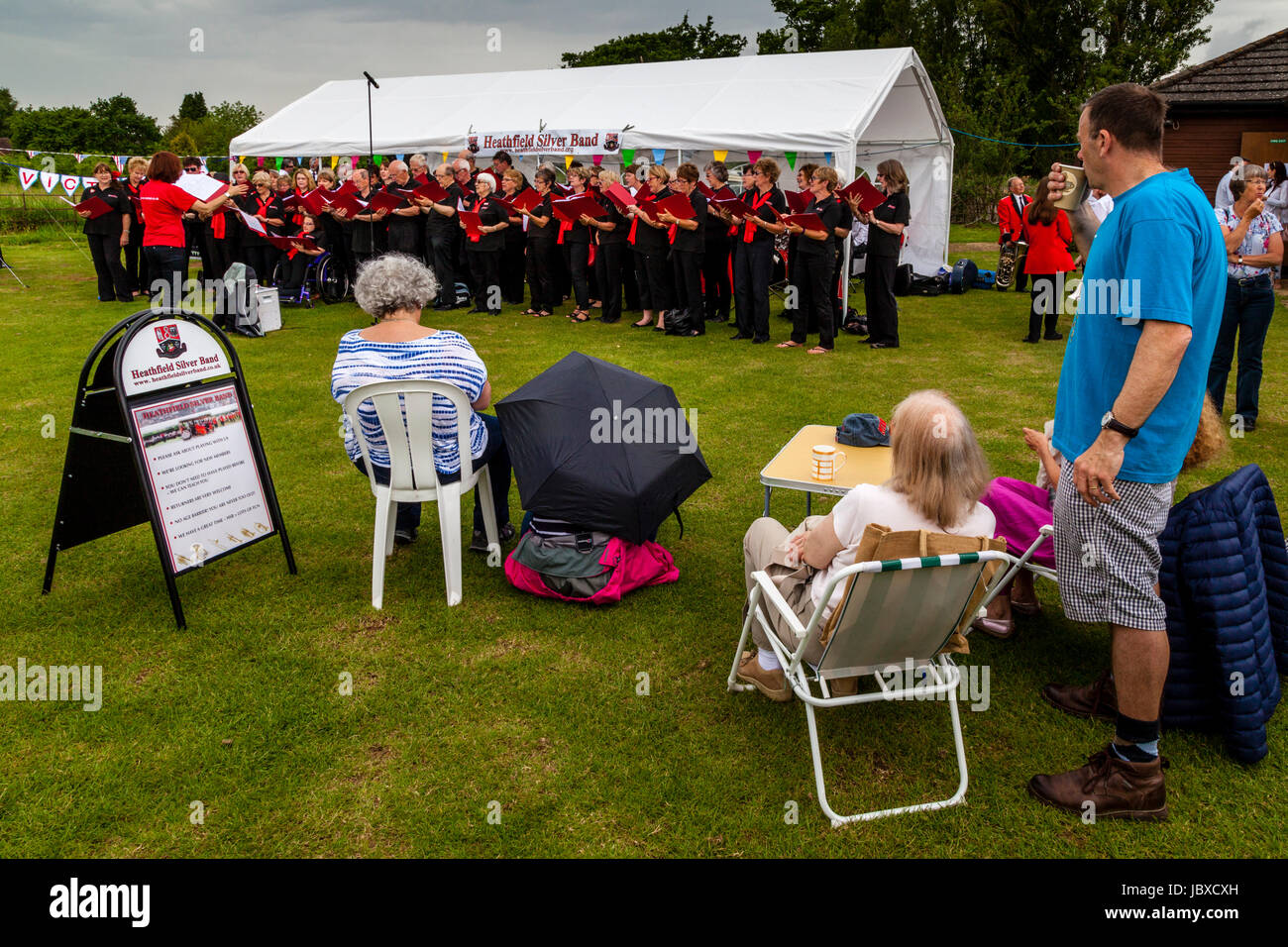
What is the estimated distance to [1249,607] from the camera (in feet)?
9.41

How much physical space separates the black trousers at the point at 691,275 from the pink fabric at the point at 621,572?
22.3 feet

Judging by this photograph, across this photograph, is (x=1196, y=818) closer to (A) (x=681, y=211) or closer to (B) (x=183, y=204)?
(A) (x=681, y=211)

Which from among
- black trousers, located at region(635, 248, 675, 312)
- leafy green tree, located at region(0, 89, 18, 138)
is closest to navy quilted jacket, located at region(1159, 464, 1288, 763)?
black trousers, located at region(635, 248, 675, 312)

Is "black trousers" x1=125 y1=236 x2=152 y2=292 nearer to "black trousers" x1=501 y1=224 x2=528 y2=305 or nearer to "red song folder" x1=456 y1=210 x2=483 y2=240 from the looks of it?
"red song folder" x1=456 y1=210 x2=483 y2=240

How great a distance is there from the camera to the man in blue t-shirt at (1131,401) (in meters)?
2.34

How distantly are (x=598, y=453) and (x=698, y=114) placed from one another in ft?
36.3

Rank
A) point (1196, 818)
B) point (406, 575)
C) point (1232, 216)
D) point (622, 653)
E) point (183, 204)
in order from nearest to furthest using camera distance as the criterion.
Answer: point (1196, 818) < point (622, 653) < point (406, 575) < point (1232, 216) < point (183, 204)

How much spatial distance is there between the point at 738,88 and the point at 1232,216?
9.11 meters

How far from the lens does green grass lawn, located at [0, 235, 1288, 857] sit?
8.80 feet

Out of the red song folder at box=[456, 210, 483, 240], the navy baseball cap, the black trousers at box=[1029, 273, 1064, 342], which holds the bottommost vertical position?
the navy baseball cap

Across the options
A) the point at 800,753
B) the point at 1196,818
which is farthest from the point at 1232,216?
the point at 800,753

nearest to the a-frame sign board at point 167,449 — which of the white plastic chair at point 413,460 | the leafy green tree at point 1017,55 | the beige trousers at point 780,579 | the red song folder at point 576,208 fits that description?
the white plastic chair at point 413,460

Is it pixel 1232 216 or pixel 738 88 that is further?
pixel 738 88

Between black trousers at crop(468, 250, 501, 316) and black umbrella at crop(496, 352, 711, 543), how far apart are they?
8660 millimetres
